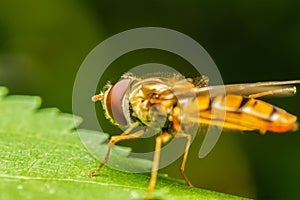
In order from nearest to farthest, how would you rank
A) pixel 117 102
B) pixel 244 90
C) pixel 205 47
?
1. pixel 244 90
2. pixel 117 102
3. pixel 205 47

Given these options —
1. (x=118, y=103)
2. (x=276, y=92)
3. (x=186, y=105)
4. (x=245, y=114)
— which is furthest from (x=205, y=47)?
(x=245, y=114)

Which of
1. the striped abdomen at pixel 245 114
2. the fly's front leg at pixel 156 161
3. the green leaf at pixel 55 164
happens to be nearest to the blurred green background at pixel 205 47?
the green leaf at pixel 55 164

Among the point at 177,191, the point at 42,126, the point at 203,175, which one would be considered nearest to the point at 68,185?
the point at 177,191

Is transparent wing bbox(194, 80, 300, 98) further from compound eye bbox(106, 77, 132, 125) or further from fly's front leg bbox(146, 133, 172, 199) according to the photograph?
compound eye bbox(106, 77, 132, 125)

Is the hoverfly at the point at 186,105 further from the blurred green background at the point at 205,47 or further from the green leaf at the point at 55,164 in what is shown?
the blurred green background at the point at 205,47

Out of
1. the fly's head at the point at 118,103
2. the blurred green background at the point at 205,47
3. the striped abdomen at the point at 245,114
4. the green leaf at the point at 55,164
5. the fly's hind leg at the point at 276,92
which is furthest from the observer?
the blurred green background at the point at 205,47

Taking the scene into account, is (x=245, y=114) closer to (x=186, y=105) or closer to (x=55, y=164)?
(x=186, y=105)
